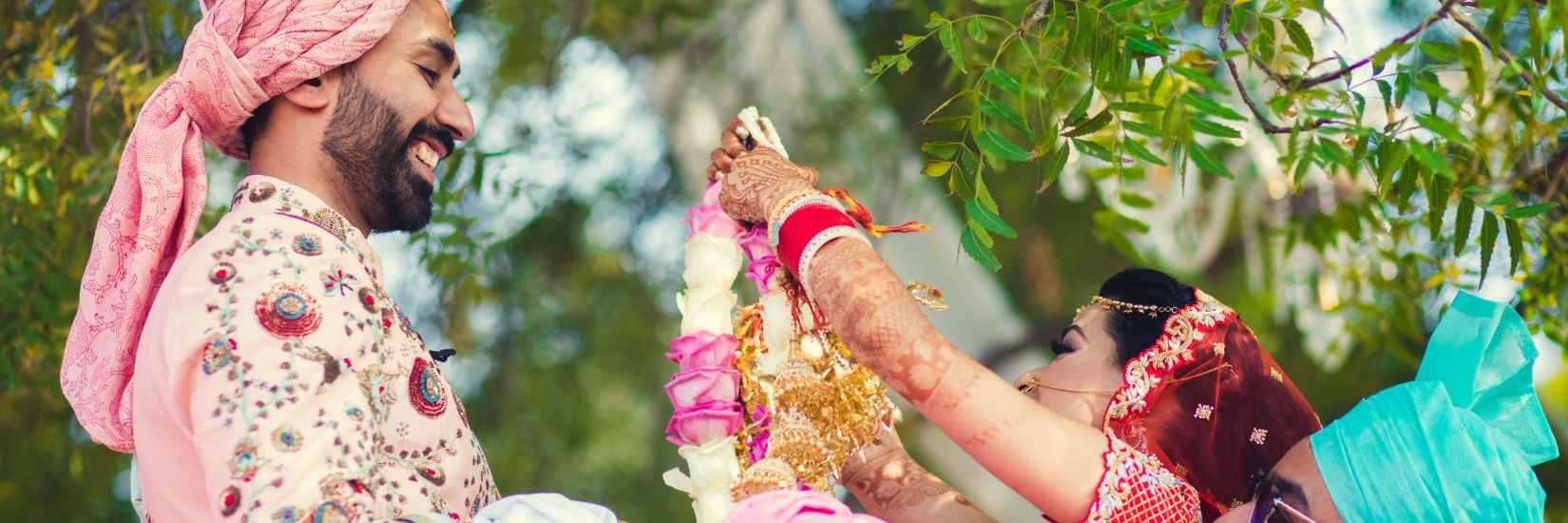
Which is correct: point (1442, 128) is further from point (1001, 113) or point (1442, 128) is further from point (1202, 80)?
point (1001, 113)

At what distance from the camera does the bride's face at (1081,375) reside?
3031mm

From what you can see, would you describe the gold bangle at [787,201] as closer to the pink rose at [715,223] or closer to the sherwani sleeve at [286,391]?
the pink rose at [715,223]

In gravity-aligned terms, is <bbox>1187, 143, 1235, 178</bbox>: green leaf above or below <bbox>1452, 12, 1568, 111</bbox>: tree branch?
below

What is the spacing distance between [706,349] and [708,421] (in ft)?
0.50

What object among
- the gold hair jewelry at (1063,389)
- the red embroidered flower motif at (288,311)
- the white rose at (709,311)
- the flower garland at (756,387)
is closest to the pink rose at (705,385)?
the flower garland at (756,387)

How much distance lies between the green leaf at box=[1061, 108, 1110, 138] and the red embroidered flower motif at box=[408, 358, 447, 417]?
130cm

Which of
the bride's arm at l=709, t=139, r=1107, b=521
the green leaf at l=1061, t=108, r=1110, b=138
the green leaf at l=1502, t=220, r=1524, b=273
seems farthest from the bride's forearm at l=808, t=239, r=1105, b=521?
the green leaf at l=1502, t=220, r=1524, b=273

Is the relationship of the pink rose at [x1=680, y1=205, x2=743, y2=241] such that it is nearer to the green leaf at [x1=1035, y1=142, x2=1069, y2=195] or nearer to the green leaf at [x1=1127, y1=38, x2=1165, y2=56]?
the green leaf at [x1=1035, y1=142, x2=1069, y2=195]

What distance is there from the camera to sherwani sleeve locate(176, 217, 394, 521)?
7.13 feet

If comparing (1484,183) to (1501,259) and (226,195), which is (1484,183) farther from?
(226,195)

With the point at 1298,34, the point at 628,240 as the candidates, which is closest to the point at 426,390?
the point at 1298,34

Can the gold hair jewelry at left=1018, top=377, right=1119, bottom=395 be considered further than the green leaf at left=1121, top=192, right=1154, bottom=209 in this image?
No

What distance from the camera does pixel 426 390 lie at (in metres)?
2.62

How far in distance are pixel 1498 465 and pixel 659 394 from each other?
9.42m
